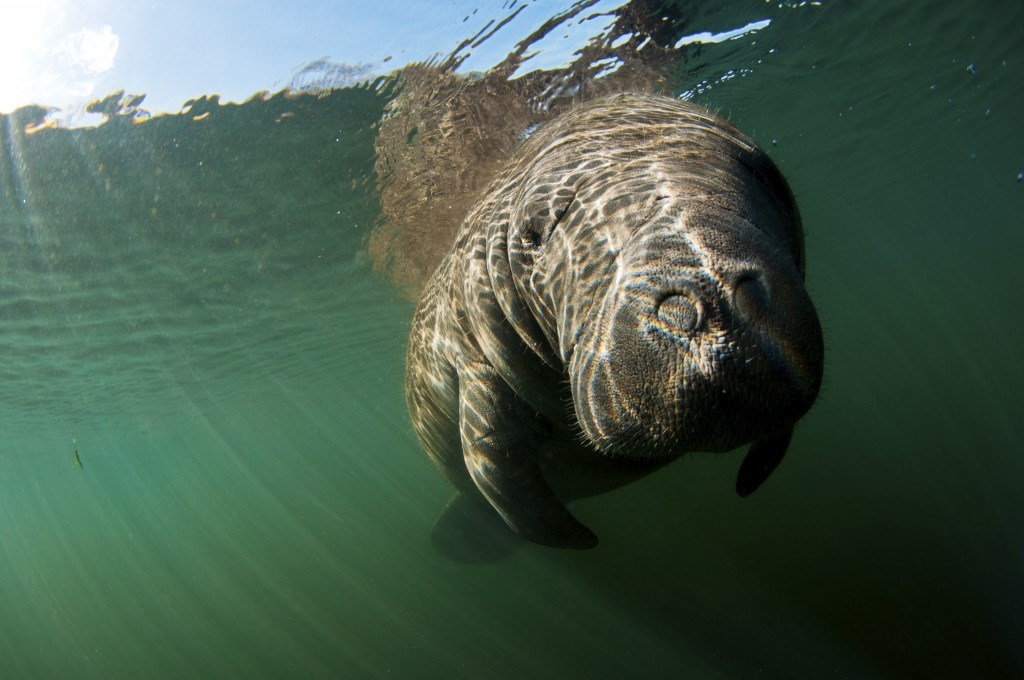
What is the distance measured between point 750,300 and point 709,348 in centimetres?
15

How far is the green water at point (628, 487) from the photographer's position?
22.8 ft

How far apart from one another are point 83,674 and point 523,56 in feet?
105

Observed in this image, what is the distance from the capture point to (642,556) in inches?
376

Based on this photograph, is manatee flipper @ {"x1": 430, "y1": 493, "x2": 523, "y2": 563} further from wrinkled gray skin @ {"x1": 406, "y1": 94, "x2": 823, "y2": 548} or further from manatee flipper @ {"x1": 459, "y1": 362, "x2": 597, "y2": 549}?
manatee flipper @ {"x1": 459, "y1": 362, "x2": 597, "y2": 549}

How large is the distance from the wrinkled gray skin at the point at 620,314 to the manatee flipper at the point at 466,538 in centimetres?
292

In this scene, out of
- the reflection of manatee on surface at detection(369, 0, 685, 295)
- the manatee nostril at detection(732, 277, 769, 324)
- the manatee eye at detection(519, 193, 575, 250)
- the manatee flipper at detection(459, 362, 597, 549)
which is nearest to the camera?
the manatee nostril at detection(732, 277, 769, 324)

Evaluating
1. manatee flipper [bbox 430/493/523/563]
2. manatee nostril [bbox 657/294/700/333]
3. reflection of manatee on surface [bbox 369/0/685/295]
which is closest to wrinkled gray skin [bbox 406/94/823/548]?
manatee nostril [bbox 657/294/700/333]

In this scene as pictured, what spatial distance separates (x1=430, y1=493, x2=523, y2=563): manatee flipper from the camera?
691 centimetres

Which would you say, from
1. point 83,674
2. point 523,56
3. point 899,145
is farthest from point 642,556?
point 83,674

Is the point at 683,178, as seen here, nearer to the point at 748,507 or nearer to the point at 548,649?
the point at 548,649

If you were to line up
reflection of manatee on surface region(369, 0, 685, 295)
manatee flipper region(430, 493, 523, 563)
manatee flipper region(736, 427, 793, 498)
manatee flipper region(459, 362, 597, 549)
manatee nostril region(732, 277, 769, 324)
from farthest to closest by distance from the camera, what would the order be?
reflection of manatee on surface region(369, 0, 685, 295) < manatee flipper region(430, 493, 523, 563) < manatee flipper region(459, 362, 597, 549) < manatee flipper region(736, 427, 793, 498) < manatee nostril region(732, 277, 769, 324)

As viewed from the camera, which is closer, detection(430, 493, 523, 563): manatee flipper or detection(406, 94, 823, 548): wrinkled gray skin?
detection(406, 94, 823, 548): wrinkled gray skin

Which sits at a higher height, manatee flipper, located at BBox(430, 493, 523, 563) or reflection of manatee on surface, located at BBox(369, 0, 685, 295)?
reflection of manatee on surface, located at BBox(369, 0, 685, 295)

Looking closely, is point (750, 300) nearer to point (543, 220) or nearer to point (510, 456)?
point (543, 220)
